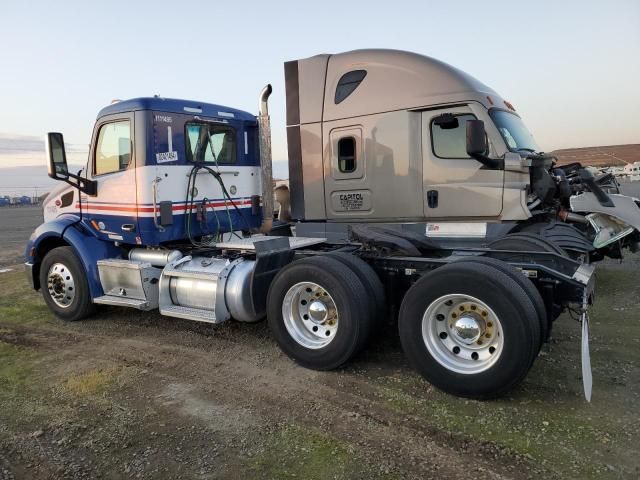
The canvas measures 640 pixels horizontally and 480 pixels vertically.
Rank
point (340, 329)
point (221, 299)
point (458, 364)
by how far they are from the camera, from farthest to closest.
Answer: point (221, 299)
point (340, 329)
point (458, 364)

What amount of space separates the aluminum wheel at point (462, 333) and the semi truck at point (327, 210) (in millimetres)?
23

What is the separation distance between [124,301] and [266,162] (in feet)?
8.71

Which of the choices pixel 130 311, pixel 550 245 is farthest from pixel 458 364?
pixel 130 311

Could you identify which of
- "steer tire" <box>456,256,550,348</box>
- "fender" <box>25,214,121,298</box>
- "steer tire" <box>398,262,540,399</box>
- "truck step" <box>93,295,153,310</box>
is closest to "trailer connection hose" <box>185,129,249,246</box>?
"truck step" <box>93,295,153,310</box>

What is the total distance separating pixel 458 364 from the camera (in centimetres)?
414

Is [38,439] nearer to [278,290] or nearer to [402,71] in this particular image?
[278,290]

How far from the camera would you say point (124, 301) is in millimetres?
6277

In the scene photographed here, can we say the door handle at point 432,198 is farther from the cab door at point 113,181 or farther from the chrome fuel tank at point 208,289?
the cab door at point 113,181

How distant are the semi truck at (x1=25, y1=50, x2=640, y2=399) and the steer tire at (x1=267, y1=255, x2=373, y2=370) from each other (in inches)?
0.7

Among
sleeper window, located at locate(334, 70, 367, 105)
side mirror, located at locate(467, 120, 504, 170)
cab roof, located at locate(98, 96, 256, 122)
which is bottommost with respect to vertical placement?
side mirror, located at locate(467, 120, 504, 170)

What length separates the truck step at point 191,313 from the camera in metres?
5.56

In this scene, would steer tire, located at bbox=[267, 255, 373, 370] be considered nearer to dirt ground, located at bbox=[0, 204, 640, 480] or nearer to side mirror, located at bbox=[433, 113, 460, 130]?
dirt ground, located at bbox=[0, 204, 640, 480]

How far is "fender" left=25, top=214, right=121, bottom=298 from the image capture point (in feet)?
21.7

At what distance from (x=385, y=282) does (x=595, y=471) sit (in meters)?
2.32
